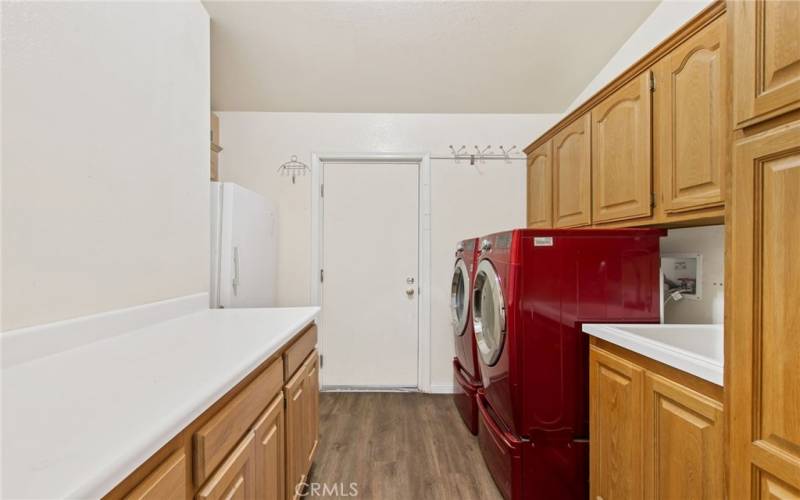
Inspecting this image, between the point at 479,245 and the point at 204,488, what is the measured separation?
5.55ft

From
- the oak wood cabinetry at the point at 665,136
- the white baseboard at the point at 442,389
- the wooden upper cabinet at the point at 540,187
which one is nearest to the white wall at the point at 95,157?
the oak wood cabinetry at the point at 665,136

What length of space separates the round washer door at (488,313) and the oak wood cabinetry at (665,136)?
2.12ft

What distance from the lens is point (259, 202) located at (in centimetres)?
228

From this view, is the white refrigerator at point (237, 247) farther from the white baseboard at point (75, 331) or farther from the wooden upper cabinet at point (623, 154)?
the wooden upper cabinet at point (623, 154)

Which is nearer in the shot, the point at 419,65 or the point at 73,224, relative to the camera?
the point at 73,224

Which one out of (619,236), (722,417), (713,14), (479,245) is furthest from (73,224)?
(713,14)

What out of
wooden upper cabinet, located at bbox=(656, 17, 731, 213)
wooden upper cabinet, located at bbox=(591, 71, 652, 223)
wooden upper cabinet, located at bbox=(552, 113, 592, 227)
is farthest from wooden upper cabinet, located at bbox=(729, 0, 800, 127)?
wooden upper cabinet, located at bbox=(552, 113, 592, 227)

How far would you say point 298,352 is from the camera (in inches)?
55.1

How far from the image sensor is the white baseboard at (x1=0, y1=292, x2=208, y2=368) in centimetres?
83

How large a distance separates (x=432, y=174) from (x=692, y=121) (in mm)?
1803

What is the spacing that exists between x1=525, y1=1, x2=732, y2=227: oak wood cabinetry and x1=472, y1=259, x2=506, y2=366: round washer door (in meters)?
0.65

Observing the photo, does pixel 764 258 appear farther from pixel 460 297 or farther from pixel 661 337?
pixel 460 297

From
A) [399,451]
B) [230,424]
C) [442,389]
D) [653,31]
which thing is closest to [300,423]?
[230,424]

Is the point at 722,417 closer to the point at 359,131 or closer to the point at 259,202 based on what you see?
the point at 259,202
